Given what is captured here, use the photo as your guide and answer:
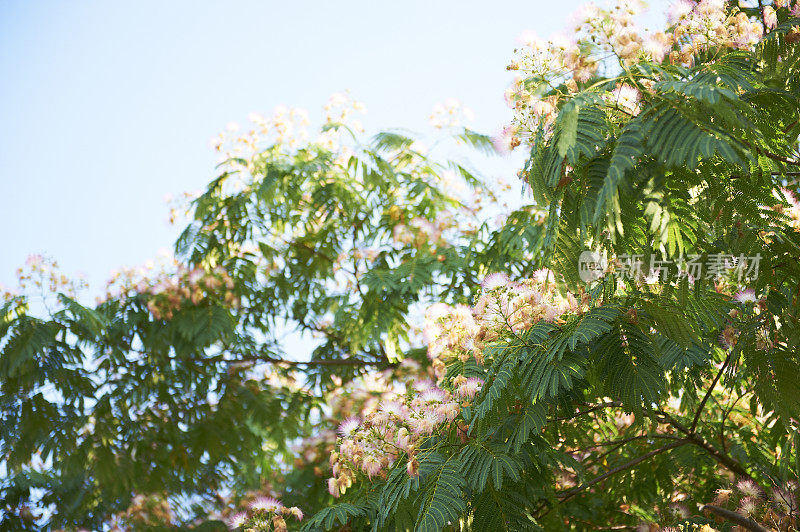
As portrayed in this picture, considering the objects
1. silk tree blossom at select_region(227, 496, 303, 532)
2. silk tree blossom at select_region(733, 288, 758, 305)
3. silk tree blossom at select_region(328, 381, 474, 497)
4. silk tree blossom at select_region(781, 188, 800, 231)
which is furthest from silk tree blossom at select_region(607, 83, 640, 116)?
silk tree blossom at select_region(227, 496, 303, 532)

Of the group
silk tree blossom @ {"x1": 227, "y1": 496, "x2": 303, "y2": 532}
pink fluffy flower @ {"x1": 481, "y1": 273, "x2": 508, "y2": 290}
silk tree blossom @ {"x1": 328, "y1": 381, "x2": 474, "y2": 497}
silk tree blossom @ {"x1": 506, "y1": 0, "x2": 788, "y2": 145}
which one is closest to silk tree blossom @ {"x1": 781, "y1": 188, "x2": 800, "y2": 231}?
silk tree blossom @ {"x1": 506, "y1": 0, "x2": 788, "y2": 145}

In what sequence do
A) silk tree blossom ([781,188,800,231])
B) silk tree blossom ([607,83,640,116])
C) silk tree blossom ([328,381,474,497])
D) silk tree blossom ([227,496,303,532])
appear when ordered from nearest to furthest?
silk tree blossom ([607,83,640,116])
silk tree blossom ([328,381,474,497])
silk tree blossom ([781,188,800,231])
silk tree blossom ([227,496,303,532])

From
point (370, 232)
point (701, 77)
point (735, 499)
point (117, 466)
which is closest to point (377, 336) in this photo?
point (370, 232)

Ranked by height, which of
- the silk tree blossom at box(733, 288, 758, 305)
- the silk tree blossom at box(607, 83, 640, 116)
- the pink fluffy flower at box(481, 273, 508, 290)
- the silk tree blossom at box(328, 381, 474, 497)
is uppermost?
the silk tree blossom at box(607, 83, 640, 116)

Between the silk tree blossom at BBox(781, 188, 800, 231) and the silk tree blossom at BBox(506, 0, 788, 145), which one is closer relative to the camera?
the silk tree blossom at BBox(506, 0, 788, 145)

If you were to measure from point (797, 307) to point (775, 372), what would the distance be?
0.31 meters

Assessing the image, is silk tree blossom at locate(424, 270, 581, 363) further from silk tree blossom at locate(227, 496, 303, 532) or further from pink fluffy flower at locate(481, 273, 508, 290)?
silk tree blossom at locate(227, 496, 303, 532)

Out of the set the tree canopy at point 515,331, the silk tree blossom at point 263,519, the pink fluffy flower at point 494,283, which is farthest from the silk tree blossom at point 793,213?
the silk tree blossom at point 263,519

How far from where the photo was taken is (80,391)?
652cm

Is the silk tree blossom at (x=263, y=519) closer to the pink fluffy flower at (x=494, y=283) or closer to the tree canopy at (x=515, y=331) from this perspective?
the tree canopy at (x=515, y=331)

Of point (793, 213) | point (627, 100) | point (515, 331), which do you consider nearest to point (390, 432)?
point (515, 331)

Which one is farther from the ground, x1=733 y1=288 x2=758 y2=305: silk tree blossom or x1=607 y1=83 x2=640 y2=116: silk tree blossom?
x1=607 y1=83 x2=640 y2=116: silk tree blossom

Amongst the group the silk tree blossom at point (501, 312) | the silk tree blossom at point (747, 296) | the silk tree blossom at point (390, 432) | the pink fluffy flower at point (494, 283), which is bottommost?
the silk tree blossom at point (747, 296)

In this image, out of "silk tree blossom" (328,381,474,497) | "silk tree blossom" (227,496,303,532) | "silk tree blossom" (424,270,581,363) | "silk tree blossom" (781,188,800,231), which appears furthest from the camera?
"silk tree blossom" (227,496,303,532)
